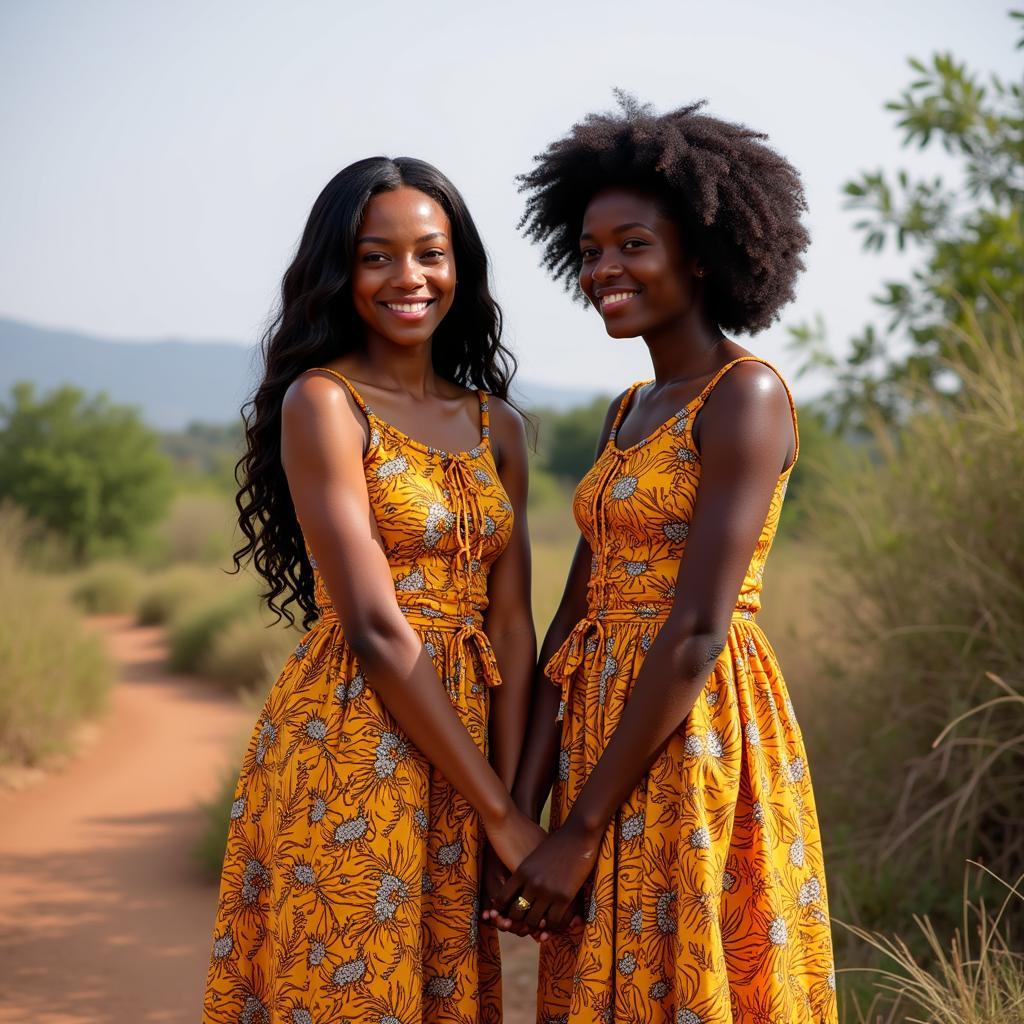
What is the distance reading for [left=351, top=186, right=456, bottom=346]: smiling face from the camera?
97.5 inches

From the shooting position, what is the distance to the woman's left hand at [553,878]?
2168 millimetres

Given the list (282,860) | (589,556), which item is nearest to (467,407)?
(589,556)

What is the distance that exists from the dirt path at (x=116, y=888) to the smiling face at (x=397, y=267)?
2.90 meters

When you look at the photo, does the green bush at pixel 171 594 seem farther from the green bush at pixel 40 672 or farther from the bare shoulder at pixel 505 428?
the bare shoulder at pixel 505 428

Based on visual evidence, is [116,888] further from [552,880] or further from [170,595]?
[170,595]

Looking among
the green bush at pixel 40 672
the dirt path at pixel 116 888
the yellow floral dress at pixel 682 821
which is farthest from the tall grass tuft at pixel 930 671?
the green bush at pixel 40 672

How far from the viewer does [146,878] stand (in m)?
5.93

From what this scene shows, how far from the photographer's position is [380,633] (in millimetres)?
2232

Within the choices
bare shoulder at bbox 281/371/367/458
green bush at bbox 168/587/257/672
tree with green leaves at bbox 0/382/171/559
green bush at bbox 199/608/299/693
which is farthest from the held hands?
tree with green leaves at bbox 0/382/171/559

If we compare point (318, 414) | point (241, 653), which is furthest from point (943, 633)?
point (241, 653)

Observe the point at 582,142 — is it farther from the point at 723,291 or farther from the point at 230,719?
the point at 230,719

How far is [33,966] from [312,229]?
11.8 feet

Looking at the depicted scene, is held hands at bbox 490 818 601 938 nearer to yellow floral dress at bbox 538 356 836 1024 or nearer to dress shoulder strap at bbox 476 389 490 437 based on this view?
yellow floral dress at bbox 538 356 836 1024

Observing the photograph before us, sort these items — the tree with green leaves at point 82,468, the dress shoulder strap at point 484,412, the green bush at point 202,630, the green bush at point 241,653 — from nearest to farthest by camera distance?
the dress shoulder strap at point 484,412, the green bush at point 241,653, the green bush at point 202,630, the tree with green leaves at point 82,468
